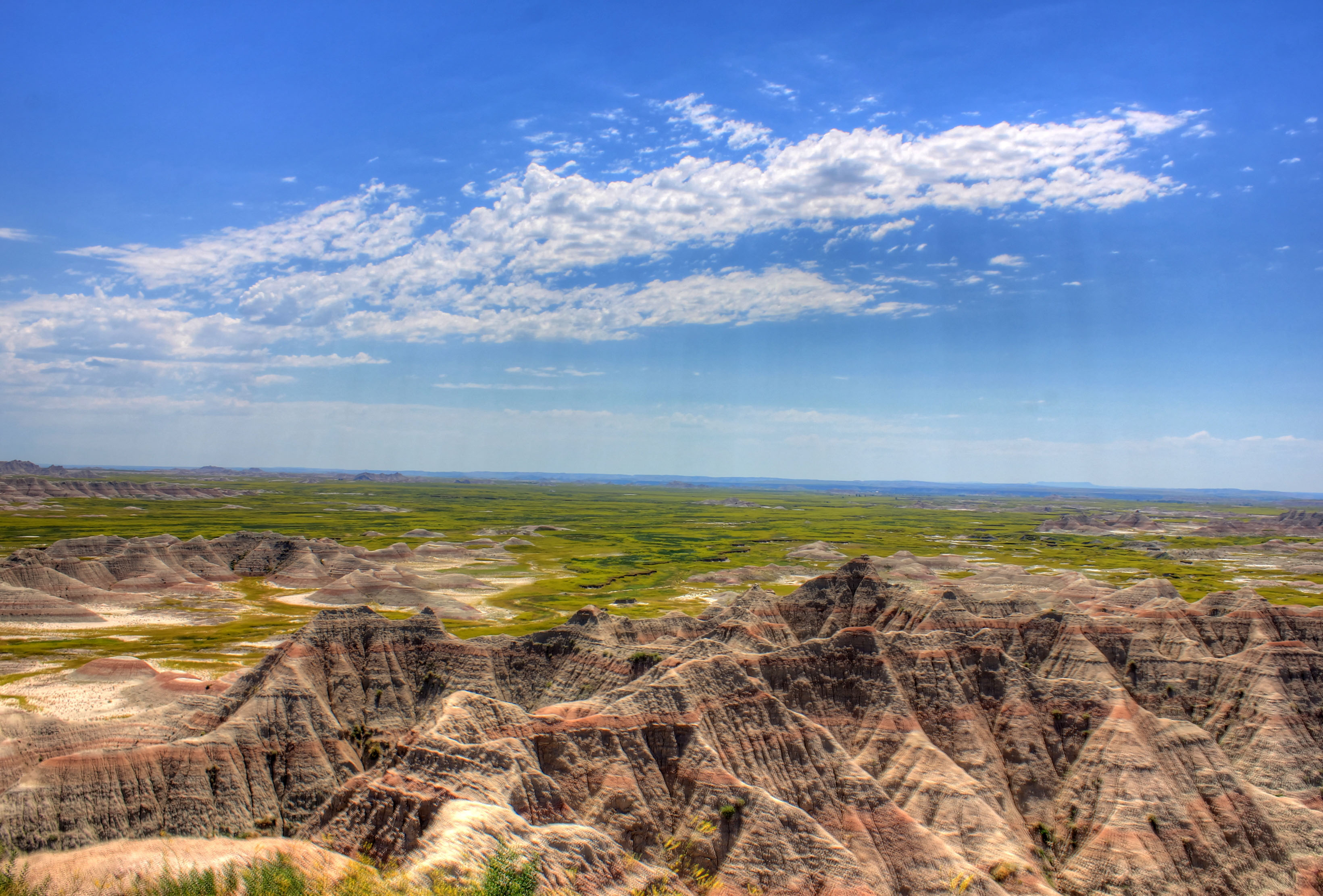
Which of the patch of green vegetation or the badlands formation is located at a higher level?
the badlands formation

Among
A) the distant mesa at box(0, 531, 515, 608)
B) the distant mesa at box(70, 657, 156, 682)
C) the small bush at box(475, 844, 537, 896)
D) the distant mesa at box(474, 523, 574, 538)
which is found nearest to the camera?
the small bush at box(475, 844, 537, 896)

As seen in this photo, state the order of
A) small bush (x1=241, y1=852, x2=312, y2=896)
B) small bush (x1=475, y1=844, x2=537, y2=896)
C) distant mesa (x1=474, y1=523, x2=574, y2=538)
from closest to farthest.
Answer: small bush (x1=475, y1=844, x2=537, y2=896) < small bush (x1=241, y1=852, x2=312, y2=896) < distant mesa (x1=474, y1=523, x2=574, y2=538)

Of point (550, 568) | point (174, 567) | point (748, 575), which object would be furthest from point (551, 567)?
point (174, 567)

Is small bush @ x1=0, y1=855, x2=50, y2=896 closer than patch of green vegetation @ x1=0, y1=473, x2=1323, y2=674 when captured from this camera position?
Yes

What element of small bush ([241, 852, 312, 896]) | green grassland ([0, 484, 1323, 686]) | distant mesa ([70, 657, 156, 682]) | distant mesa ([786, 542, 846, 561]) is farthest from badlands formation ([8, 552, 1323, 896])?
distant mesa ([786, 542, 846, 561])

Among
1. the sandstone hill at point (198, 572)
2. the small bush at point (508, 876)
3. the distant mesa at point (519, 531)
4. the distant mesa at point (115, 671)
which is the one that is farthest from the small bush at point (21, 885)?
the distant mesa at point (519, 531)

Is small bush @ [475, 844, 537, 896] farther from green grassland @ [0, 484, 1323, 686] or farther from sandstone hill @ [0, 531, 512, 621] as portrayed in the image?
sandstone hill @ [0, 531, 512, 621]

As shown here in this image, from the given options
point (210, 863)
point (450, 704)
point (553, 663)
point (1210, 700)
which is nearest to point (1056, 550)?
point (1210, 700)
